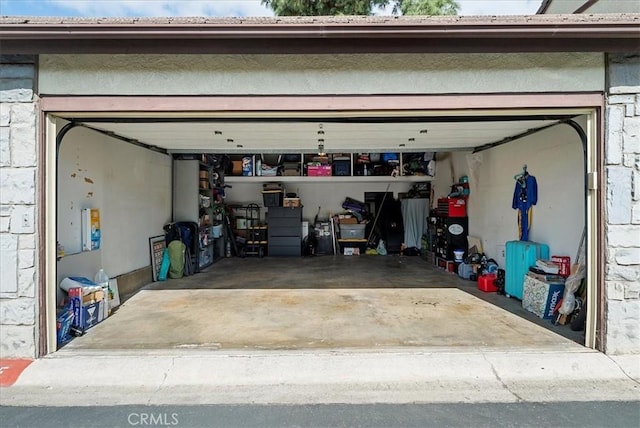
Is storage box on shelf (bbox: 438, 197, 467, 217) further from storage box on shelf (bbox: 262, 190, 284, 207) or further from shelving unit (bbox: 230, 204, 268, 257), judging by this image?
shelving unit (bbox: 230, 204, 268, 257)

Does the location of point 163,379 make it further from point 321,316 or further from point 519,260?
point 519,260

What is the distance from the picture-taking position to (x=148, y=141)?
18.6 feet

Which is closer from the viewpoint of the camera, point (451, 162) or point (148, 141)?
point (148, 141)

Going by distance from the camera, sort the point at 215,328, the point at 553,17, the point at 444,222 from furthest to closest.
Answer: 1. the point at 444,222
2. the point at 215,328
3. the point at 553,17

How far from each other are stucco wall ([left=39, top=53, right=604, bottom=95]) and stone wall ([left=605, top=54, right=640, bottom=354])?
0.76ft

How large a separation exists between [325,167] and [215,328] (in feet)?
19.3

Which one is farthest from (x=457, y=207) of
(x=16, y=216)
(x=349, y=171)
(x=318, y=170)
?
(x=16, y=216)

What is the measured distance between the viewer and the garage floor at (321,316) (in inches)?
136

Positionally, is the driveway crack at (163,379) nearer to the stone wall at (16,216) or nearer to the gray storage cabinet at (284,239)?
the stone wall at (16,216)

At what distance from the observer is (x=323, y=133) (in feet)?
16.0

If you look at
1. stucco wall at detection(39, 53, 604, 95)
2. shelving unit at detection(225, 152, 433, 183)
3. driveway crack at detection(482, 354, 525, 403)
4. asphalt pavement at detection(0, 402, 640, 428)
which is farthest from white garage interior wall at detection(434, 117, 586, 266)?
asphalt pavement at detection(0, 402, 640, 428)

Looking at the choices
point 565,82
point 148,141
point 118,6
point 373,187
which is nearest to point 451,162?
point 373,187

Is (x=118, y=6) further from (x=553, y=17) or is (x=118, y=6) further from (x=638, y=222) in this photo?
(x=638, y=222)

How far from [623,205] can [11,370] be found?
17.7 feet
